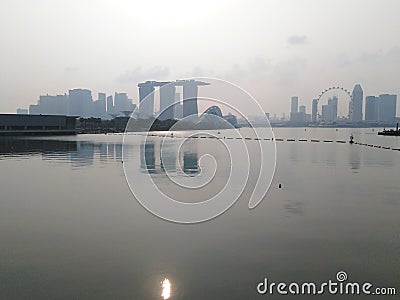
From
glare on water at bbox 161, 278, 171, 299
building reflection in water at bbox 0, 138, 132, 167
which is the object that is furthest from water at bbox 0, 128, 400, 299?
building reflection in water at bbox 0, 138, 132, 167

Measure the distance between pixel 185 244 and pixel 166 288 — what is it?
2.40 m

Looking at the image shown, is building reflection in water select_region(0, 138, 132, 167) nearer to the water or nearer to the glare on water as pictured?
the water

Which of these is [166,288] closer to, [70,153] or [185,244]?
[185,244]

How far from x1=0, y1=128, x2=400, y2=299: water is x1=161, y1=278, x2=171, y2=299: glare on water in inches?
3.7

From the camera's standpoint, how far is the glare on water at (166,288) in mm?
6730

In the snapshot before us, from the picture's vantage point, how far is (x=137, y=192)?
15859mm

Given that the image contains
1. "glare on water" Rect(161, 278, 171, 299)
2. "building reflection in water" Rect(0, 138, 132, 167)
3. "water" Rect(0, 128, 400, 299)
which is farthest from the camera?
"building reflection in water" Rect(0, 138, 132, 167)

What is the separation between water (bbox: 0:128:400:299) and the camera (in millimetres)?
7148

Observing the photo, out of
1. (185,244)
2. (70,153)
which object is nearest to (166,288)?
(185,244)

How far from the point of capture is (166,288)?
6.99 m

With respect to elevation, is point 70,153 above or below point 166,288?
above

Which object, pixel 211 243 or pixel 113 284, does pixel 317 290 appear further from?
pixel 113 284

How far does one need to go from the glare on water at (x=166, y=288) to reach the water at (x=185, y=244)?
0.09 metres

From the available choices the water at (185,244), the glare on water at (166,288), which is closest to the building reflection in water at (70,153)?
the water at (185,244)
